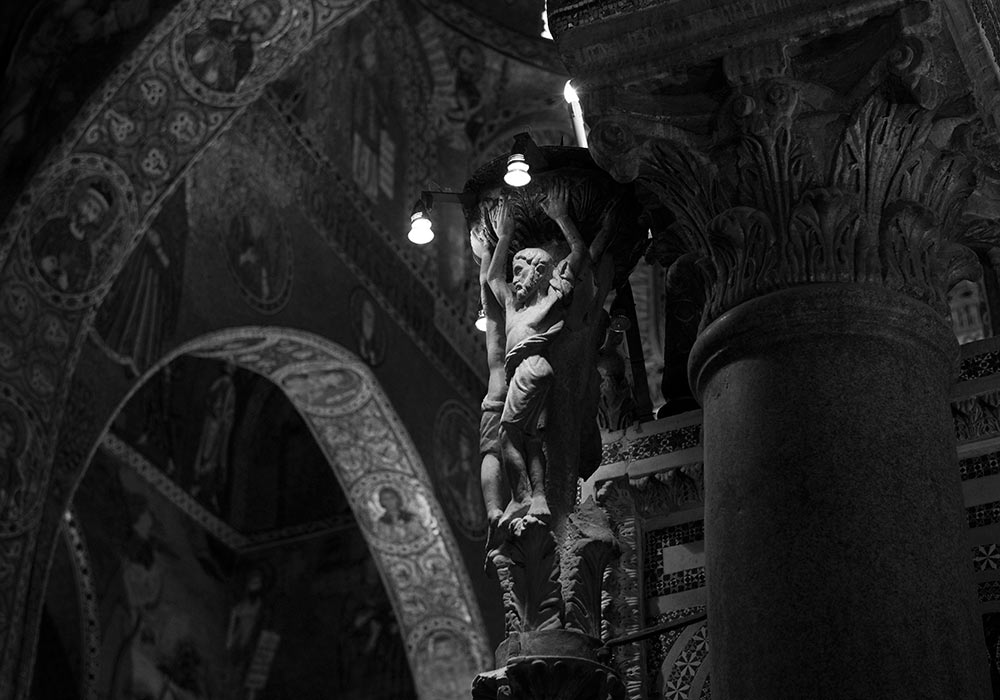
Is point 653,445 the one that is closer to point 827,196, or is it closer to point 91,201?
point 827,196

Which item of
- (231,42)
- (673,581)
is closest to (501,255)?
(673,581)

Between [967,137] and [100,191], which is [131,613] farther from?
[967,137]

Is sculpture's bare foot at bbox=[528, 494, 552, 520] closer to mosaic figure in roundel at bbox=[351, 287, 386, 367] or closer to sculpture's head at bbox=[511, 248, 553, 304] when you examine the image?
sculpture's head at bbox=[511, 248, 553, 304]

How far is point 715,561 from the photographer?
3340 mm

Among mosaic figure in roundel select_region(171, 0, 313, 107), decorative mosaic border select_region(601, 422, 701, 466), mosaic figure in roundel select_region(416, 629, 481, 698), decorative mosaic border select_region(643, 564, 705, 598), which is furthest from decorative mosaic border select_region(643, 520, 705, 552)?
mosaic figure in roundel select_region(416, 629, 481, 698)

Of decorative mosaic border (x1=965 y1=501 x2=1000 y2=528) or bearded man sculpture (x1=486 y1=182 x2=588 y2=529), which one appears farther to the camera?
decorative mosaic border (x1=965 y1=501 x2=1000 y2=528)

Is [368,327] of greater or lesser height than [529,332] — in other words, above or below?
above

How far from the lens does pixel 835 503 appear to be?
126 inches

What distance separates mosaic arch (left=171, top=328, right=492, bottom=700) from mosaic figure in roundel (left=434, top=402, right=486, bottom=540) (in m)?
0.23

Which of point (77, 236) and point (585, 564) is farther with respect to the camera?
point (77, 236)

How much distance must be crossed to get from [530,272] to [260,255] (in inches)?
292

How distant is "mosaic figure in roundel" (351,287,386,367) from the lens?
1216cm

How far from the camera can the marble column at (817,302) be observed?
309 cm

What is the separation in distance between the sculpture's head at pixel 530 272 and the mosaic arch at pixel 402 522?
310 inches
